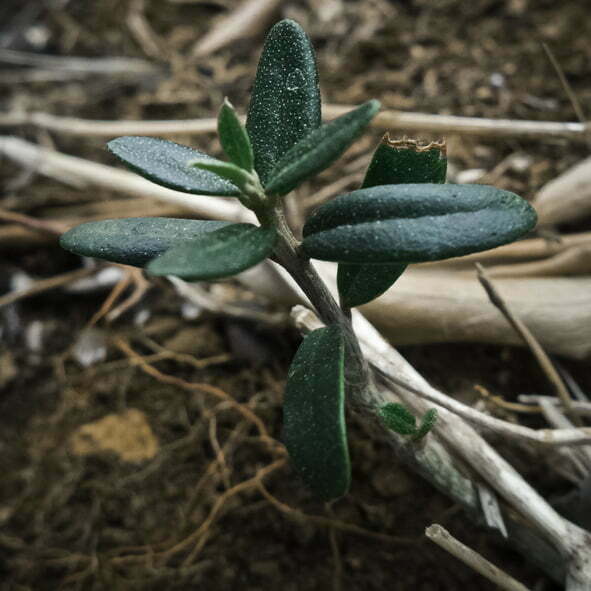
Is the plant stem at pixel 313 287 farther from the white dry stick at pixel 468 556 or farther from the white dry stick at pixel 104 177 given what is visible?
the white dry stick at pixel 104 177

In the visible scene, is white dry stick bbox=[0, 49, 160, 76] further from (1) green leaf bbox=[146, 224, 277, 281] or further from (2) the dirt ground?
(1) green leaf bbox=[146, 224, 277, 281]

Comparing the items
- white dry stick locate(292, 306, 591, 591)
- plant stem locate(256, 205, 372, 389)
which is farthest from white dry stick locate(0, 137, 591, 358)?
plant stem locate(256, 205, 372, 389)

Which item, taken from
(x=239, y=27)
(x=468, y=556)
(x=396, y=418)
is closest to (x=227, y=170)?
(x=396, y=418)

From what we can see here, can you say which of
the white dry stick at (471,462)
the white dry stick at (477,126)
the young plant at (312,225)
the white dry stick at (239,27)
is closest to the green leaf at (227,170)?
the young plant at (312,225)

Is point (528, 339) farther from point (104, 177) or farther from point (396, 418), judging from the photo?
point (104, 177)

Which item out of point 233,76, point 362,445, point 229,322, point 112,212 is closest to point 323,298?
point 362,445

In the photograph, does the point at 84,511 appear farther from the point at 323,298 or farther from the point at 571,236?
the point at 571,236
